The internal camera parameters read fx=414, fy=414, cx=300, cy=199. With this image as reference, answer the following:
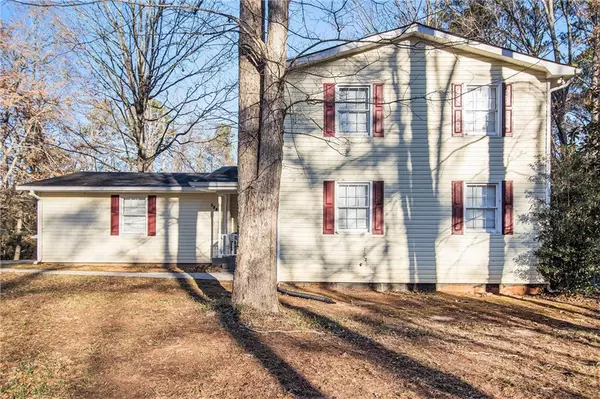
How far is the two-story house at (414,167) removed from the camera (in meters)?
10.3

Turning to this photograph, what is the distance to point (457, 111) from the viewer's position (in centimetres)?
1035

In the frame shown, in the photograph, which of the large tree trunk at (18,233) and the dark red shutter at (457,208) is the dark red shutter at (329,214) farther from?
the large tree trunk at (18,233)

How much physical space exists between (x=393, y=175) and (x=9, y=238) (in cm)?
1829

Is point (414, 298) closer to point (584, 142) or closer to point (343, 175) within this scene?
point (343, 175)

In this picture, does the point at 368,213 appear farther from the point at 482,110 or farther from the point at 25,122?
the point at 25,122

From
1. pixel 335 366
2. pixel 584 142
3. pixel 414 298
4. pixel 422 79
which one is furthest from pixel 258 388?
pixel 422 79

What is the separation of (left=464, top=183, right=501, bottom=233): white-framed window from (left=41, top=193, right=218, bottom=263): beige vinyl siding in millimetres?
7505

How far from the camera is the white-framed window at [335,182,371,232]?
410 inches

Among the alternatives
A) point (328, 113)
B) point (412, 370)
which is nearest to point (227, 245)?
point (328, 113)

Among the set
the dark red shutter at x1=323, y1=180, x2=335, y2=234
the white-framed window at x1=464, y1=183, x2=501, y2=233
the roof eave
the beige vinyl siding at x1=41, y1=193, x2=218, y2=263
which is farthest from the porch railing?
the white-framed window at x1=464, y1=183, x2=501, y2=233

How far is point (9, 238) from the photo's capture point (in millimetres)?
19203

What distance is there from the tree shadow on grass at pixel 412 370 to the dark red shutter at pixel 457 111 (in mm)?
6446

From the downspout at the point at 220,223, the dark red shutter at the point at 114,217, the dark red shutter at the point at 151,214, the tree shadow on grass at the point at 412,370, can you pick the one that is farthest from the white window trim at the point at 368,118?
the dark red shutter at the point at 114,217

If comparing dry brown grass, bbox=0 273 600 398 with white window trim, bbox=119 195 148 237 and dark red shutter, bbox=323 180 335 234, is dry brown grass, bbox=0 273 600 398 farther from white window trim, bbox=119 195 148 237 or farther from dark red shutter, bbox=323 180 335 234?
white window trim, bbox=119 195 148 237
